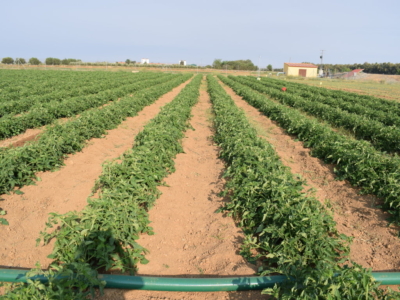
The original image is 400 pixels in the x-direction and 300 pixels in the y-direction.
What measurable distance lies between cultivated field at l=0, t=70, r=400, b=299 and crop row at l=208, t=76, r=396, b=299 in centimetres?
2

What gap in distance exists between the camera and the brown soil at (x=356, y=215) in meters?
3.68

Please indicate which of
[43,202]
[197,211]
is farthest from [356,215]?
[43,202]

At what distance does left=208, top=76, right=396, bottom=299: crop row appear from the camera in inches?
93.5

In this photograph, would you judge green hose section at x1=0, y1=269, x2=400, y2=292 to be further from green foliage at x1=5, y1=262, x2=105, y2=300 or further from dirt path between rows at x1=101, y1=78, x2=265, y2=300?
dirt path between rows at x1=101, y1=78, x2=265, y2=300

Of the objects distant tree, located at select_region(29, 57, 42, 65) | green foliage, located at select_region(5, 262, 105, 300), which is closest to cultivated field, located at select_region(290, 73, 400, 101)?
green foliage, located at select_region(5, 262, 105, 300)

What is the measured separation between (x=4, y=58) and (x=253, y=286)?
107m

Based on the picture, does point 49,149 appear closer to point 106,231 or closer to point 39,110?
point 106,231

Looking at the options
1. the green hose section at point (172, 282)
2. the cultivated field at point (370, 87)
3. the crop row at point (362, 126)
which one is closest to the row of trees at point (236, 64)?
the cultivated field at point (370, 87)

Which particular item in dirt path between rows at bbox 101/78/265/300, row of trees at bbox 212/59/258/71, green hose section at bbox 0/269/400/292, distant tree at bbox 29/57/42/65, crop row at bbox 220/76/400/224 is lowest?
dirt path between rows at bbox 101/78/265/300

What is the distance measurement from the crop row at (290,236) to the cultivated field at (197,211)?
0.02m

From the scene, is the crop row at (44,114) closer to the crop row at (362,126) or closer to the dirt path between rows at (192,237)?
the dirt path between rows at (192,237)

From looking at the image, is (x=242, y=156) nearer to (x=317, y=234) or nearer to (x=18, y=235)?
(x=317, y=234)

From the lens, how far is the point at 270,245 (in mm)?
3580

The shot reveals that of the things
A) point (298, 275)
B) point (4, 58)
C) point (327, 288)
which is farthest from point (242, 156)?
point (4, 58)
